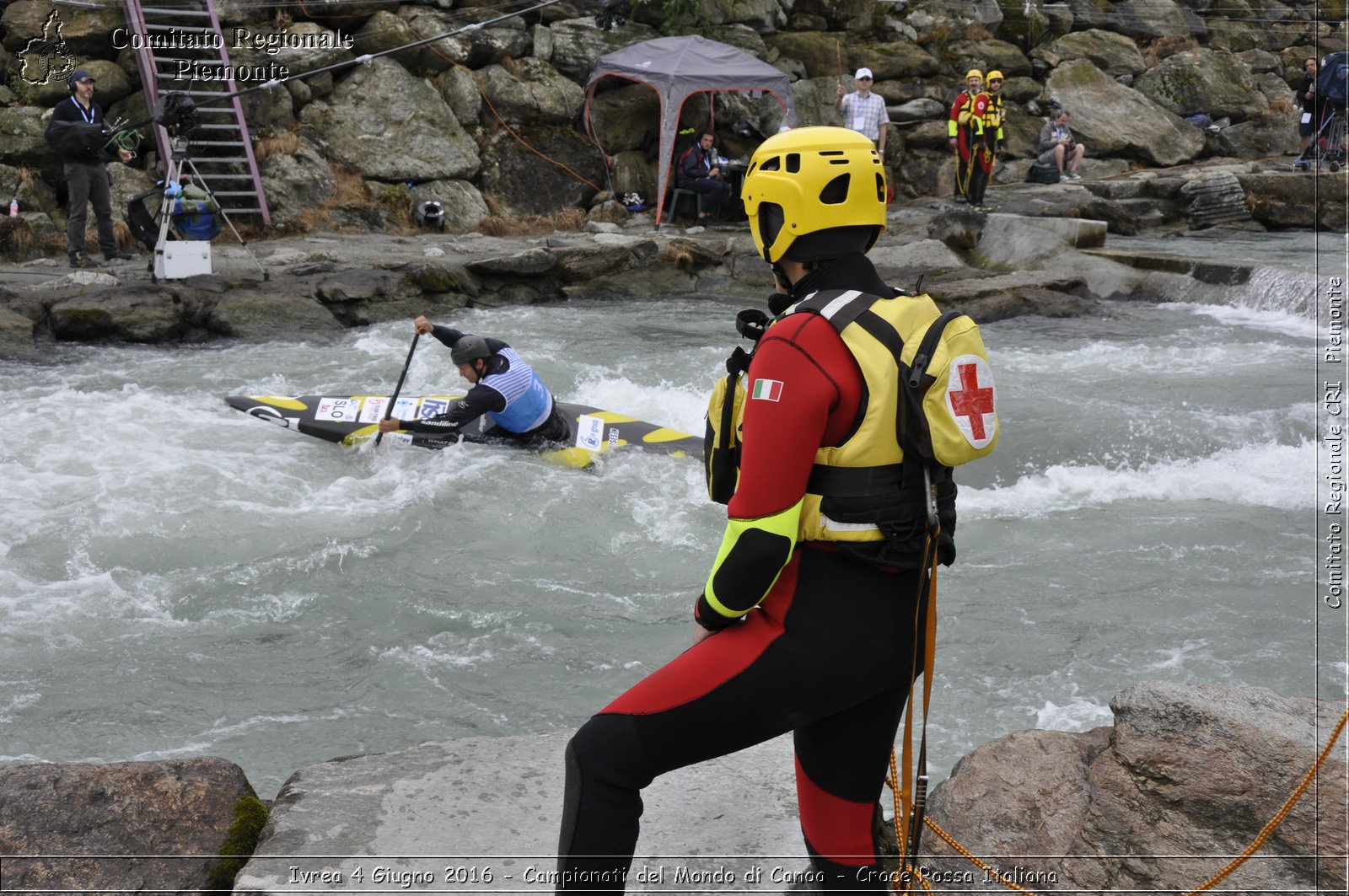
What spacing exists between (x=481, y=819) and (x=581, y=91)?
14.6m

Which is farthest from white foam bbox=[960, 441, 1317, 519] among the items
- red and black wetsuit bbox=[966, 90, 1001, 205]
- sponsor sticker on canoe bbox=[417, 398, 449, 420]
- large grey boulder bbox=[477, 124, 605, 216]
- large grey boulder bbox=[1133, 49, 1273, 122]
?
large grey boulder bbox=[1133, 49, 1273, 122]

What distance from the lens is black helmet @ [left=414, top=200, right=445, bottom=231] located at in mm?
13758

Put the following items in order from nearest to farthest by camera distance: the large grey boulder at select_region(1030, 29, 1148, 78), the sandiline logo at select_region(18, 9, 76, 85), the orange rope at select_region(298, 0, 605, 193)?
the sandiline logo at select_region(18, 9, 76, 85), the orange rope at select_region(298, 0, 605, 193), the large grey boulder at select_region(1030, 29, 1148, 78)

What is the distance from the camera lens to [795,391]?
1.68m

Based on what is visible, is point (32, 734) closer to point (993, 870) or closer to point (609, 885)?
point (609, 885)

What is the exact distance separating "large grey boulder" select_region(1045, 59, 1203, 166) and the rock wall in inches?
1.4

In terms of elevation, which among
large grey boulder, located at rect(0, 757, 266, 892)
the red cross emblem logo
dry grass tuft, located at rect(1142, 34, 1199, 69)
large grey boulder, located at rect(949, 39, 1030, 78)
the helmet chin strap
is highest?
dry grass tuft, located at rect(1142, 34, 1199, 69)

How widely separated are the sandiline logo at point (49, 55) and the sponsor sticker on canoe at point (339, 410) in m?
7.88

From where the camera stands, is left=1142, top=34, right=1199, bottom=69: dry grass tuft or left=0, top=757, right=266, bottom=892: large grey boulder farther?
left=1142, top=34, right=1199, bottom=69: dry grass tuft

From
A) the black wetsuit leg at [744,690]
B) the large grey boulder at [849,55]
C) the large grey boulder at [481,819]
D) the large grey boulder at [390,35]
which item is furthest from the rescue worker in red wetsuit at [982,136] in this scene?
the black wetsuit leg at [744,690]

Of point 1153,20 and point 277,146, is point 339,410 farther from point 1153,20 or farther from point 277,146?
point 1153,20

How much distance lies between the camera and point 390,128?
14.3 m

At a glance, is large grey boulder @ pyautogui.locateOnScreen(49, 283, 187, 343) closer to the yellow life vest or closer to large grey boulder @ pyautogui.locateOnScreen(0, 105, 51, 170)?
large grey boulder @ pyautogui.locateOnScreen(0, 105, 51, 170)

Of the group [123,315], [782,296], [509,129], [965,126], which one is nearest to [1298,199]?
[965,126]
